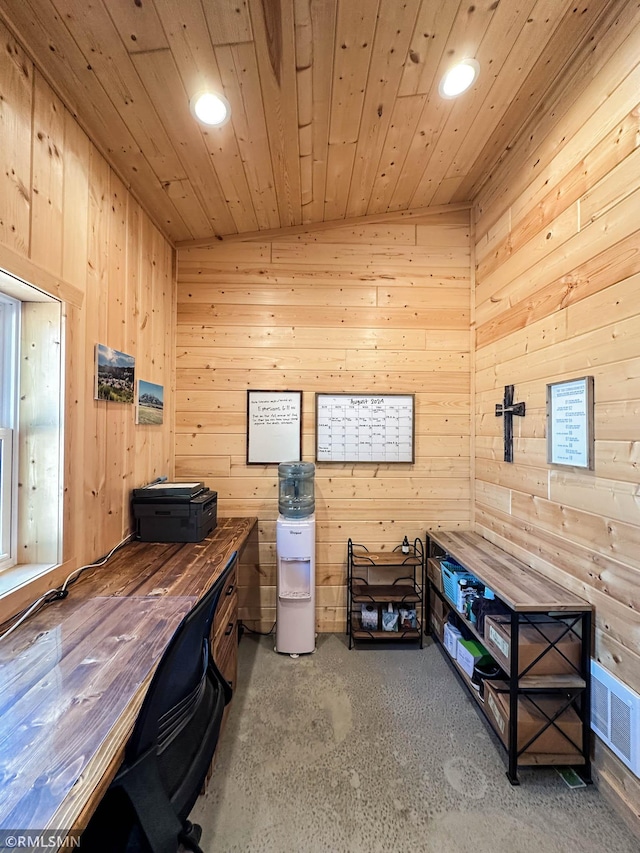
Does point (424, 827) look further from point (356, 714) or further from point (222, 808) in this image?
point (222, 808)

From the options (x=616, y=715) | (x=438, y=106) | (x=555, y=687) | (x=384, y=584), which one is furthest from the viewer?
(x=384, y=584)

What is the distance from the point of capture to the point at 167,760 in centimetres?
98

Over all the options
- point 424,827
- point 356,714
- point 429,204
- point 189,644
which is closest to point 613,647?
point 424,827

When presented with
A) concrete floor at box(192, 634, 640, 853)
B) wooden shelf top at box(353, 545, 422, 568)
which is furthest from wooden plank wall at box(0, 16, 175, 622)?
wooden shelf top at box(353, 545, 422, 568)

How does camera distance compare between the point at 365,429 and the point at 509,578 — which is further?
the point at 365,429

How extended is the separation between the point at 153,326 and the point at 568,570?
2814 mm

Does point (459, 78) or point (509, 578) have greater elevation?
point (459, 78)

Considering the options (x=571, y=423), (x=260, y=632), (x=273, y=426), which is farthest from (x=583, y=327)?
(x=260, y=632)

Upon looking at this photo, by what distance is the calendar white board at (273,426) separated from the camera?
2.75 metres

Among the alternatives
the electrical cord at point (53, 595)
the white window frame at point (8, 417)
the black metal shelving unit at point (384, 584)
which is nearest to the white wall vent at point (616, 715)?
the black metal shelving unit at point (384, 584)

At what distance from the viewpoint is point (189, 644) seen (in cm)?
104

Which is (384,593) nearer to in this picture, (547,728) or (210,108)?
(547,728)

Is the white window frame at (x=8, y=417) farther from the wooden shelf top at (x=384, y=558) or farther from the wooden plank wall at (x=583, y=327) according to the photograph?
the wooden plank wall at (x=583, y=327)

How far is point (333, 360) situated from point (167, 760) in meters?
2.36
